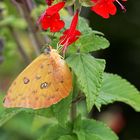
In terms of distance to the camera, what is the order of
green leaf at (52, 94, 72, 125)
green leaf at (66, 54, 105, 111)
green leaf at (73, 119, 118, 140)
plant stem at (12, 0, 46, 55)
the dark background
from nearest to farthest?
1. green leaf at (66, 54, 105, 111)
2. green leaf at (52, 94, 72, 125)
3. green leaf at (73, 119, 118, 140)
4. plant stem at (12, 0, 46, 55)
5. the dark background

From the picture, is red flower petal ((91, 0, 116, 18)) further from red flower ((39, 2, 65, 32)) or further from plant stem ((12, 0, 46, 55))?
plant stem ((12, 0, 46, 55))

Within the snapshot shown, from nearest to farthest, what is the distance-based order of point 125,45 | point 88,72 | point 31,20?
point 88,72, point 31,20, point 125,45

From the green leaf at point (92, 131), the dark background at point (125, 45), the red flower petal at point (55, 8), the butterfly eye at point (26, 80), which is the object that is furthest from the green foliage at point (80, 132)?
the dark background at point (125, 45)

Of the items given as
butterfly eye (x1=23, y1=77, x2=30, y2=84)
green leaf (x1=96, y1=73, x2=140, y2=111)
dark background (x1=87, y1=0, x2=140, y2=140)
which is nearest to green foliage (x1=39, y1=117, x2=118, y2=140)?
green leaf (x1=96, y1=73, x2=140, y2=111)

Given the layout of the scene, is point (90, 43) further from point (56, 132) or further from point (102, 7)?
point (56, 132)

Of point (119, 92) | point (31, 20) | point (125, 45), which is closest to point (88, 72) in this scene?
point (119, 92)

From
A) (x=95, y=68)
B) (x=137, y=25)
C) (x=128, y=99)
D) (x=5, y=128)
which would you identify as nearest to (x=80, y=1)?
(x=95, y=68)

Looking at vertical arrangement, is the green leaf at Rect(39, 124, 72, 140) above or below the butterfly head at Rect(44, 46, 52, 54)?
below

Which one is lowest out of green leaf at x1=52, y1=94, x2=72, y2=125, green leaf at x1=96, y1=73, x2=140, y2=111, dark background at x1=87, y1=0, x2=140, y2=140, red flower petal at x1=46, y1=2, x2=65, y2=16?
dark background at x1=87, y1=0, x2=140, y2=140
